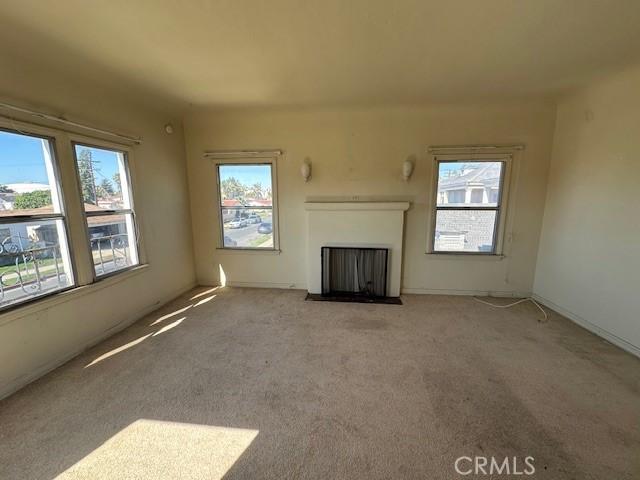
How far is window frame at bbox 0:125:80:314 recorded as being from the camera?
179cm

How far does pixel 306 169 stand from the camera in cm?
335

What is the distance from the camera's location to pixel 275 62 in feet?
6.77

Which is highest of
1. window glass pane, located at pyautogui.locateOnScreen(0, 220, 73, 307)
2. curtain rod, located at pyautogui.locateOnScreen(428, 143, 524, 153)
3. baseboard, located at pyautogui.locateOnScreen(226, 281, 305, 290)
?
curtain rod, located at pyautogui.locateOnScreen(428, 143, 524, 153)

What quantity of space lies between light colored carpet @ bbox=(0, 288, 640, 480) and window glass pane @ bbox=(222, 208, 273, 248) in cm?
138

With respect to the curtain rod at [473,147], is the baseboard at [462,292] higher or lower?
lower

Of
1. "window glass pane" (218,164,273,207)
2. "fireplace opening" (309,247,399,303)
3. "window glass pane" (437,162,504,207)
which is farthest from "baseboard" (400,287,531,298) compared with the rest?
"window glass pane" (218,164,273,207)

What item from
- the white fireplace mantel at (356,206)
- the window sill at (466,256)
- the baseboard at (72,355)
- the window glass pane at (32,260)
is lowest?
the baseboard at (72,355)

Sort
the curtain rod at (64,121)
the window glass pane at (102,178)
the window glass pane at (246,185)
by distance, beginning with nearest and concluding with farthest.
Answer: the curtain rod at (64,121)
the window glass pane at (102,178)
the window glass pane at (246,185)

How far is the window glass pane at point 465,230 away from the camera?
3340 mm

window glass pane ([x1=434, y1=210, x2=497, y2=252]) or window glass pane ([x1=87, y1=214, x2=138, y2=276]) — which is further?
window glass pane ([x1=434, y1=210, x2=497, y2=252])

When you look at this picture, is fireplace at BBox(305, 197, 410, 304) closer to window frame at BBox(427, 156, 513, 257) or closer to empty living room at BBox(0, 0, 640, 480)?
empty living room at BBox(0, 0, 640, 480)

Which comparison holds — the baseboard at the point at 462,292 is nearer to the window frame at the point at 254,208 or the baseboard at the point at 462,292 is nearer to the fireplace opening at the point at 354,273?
the fireplace opening at the point at 354,273

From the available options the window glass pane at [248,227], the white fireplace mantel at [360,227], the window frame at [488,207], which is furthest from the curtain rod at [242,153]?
the window frame at [488,207]

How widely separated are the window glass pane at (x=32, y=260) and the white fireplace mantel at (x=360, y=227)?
2462 mm
